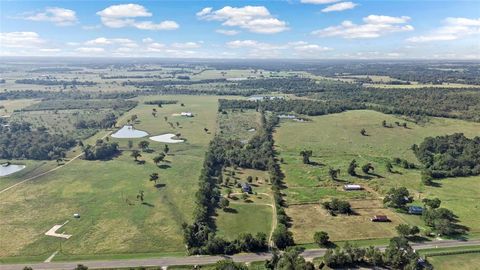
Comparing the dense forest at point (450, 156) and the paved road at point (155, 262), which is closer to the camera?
the paved road at point (155, 262)

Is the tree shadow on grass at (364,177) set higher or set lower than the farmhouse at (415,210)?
higher

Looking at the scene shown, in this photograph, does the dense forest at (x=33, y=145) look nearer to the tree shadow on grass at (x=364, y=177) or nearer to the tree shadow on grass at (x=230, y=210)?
the tree shadow on grass at (x=230, y=210)

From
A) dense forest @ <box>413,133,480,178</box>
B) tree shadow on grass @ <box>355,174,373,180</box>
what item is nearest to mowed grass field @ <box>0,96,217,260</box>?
tree shadow on grass @ <box>355,174,373,180</box>

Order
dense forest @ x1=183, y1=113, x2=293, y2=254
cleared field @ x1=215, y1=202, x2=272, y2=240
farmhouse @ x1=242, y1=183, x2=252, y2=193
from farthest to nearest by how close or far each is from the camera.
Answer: farmhouse @ x1=242, y1=183, x2=252, y2=193 → cleared field @ x1=215, y1=202, x2=272, y2=240 → dense forest @ x1=183, y1=113, x2=293, y2=254

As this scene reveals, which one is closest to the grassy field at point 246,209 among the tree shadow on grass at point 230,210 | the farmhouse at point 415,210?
the tree shadow on grass at point 230,210

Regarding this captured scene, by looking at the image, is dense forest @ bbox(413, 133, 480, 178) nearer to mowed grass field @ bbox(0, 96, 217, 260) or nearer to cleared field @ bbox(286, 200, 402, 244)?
cleared field @ bbox(286, 200, 402, 244)

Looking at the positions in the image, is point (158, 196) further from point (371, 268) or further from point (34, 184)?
point (371, 268)

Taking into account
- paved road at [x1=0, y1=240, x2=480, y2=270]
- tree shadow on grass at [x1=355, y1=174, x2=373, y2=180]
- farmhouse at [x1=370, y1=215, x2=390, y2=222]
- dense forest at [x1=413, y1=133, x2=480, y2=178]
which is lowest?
paved road at [x1=0, y1=240, x2=480, y2=270]

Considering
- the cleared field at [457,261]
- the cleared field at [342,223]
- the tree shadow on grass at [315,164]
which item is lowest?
the cleared field at [457,261]
